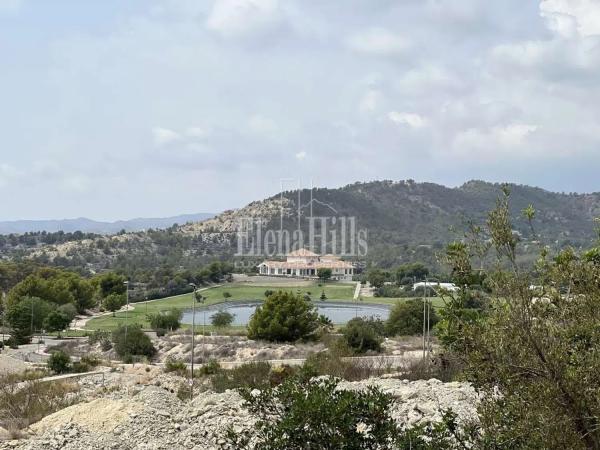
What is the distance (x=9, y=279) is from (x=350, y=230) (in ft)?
217

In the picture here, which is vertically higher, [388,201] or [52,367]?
[388,201]

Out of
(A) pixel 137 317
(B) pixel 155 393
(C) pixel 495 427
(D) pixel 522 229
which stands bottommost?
(A) pixel 137 317

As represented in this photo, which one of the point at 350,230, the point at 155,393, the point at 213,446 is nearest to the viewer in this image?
the point at 213,446

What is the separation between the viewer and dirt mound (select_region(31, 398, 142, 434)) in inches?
497

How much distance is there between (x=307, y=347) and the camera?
105 feet

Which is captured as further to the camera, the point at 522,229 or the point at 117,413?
the point at 117,413

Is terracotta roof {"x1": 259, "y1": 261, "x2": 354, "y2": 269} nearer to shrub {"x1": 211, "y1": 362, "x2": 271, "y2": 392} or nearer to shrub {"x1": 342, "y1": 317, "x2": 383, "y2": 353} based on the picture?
shrub {"x1": 342, "y1": 317, "x2": 383, "y2": 353}

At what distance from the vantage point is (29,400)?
55.2 feet

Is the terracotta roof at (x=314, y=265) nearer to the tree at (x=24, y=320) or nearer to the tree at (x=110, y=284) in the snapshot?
the tree at (x=110, y=284)

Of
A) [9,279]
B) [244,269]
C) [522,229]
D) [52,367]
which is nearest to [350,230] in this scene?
[244,269]

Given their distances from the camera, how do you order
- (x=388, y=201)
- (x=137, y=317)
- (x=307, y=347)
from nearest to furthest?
(x=307, y=347) < (x=137, y=317) < (x=388, y=201)

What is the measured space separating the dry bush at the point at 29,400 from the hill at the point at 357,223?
76.3m

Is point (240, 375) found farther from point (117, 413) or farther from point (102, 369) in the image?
point (102, 369)

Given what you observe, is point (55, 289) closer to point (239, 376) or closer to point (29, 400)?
point (239, 376)
